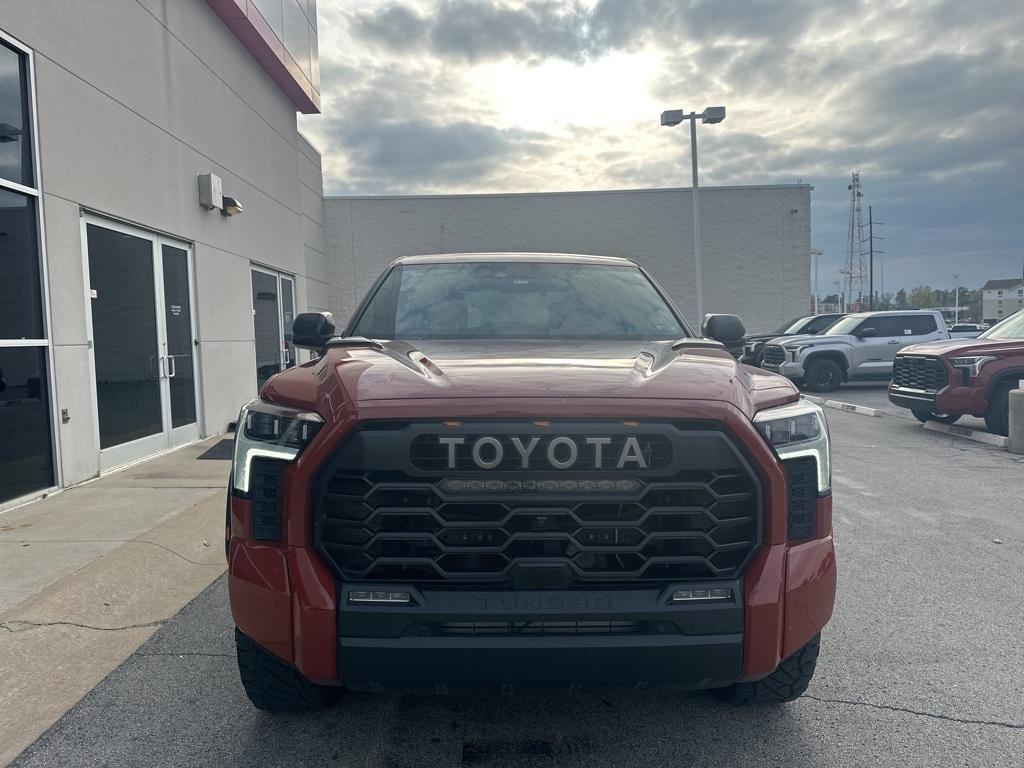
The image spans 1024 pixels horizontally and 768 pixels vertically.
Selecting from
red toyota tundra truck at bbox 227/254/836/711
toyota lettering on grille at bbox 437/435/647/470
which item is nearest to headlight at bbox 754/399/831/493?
red toyota tundra truck at bbox 227/254/836/711

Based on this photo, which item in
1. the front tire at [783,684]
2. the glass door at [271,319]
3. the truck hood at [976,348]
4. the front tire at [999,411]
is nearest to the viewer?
the front tire at [783,684]

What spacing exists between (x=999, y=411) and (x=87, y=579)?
10.0m

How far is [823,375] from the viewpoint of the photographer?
1608 centimetres

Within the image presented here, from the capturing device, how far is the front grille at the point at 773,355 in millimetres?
16219

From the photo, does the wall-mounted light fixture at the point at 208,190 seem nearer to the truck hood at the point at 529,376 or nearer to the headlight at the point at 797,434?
the truck hood at the point at 529,376

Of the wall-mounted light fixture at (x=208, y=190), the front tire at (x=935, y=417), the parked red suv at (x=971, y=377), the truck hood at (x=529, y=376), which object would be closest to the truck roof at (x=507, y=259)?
the truck hood at (x=529, y=376)

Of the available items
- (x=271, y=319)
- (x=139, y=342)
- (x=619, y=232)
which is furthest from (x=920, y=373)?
(x=619, y=232)

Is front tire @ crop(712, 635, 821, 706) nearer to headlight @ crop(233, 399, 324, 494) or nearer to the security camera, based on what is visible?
headlight @ crop(233, 399, 324, 494)

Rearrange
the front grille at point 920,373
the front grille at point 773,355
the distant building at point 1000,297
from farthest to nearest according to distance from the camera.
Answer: the distant building at point 1000,297 → the front grille at point 773,355 → the front grille at point 920,373

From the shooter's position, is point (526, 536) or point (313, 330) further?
point (313, 330)

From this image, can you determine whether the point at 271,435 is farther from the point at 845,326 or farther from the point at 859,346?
the point at 845,326

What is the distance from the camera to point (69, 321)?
6.53m

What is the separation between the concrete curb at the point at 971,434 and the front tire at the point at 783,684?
769cm

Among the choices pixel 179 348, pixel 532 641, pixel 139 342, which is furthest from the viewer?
pixel 179 348
